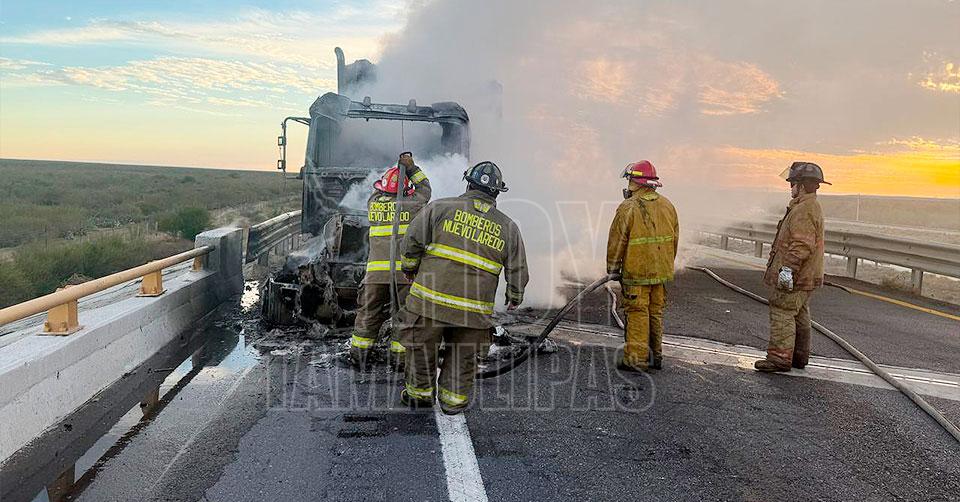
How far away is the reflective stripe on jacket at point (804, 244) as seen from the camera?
5457 millimetres

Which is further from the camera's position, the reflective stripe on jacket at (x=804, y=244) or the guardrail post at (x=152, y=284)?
the guardrail post at (x=152, y=284)

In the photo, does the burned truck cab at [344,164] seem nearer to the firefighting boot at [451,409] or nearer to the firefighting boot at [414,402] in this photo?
the firefighting boot at [414,402]

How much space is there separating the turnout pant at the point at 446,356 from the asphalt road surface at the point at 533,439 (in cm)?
16

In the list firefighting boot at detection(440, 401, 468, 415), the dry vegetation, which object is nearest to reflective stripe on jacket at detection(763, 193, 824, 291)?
firefighting boot at detection(440, 401, 468, 415)

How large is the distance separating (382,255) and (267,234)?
16.0 ft

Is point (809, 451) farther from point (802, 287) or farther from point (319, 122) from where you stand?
point (319, 122)

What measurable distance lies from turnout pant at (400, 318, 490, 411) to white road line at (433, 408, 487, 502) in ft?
0.51

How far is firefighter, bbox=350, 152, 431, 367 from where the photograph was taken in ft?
17.1

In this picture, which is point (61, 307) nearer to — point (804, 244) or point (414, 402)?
point (414, 402)

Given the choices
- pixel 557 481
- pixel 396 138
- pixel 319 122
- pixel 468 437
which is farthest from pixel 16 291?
pixel 557 481

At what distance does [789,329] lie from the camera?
17.8 feet

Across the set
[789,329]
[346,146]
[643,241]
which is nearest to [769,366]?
[789,329]

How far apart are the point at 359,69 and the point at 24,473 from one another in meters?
7.91

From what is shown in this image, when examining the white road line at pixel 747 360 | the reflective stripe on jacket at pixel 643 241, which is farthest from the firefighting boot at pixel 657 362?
the reflective stripe on jacket at pixel 643 241
